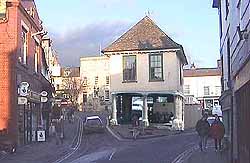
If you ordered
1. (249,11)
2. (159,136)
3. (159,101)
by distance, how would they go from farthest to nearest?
1. (159,101)
2. (159,136)
3. (249,11)

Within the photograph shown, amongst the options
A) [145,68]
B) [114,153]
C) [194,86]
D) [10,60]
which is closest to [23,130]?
[10,60]

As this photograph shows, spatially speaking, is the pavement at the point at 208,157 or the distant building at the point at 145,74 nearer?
the pavement at the point at 208,157

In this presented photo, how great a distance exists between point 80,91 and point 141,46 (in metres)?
47.6

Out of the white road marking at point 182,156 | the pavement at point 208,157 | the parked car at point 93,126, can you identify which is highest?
the parked car at point 93,126

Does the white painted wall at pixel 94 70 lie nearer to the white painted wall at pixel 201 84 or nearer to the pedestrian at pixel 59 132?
the white painted wall at pixel 201 84

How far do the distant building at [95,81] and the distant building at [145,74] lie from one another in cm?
4238

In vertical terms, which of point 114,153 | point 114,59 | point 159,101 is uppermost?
point 114,59

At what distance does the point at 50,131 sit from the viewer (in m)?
39.8

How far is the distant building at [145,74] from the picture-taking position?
45.4 metres

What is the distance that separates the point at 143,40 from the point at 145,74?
3.66m

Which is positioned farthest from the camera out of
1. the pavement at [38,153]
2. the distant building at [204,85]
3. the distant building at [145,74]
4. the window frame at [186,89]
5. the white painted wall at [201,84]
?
the white painted wall at [201,84]

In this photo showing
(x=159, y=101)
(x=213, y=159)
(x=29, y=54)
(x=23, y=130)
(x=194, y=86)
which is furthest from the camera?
(x=194, y=86)

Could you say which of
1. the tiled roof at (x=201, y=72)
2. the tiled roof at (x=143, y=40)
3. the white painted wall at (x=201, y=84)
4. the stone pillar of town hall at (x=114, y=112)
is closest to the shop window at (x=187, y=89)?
the white painted wall at (x=201, y=84)

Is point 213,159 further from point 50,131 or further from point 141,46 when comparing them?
point 141,46
